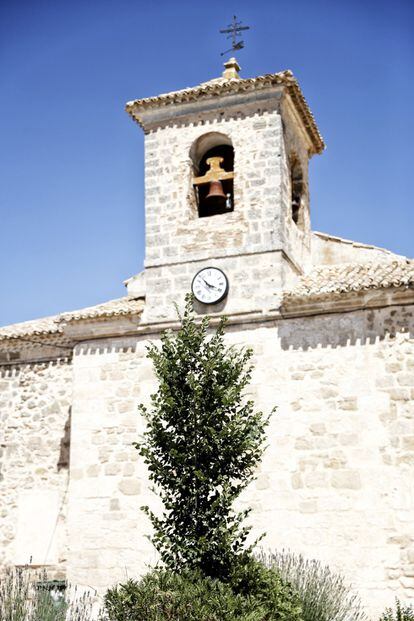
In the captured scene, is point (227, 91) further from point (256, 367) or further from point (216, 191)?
point (256, 367)

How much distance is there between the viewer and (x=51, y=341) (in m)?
14.2

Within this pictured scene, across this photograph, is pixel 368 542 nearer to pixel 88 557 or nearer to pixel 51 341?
pixel 88 557

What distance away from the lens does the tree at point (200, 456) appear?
828 centimetres

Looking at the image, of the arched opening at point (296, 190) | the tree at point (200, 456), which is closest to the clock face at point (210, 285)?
the arched opening at point (296, 190)

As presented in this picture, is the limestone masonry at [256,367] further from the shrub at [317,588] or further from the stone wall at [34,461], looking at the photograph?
the shrub at [317,588]

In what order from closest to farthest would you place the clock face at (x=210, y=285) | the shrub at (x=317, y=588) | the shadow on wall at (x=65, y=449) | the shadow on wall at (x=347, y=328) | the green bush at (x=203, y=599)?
the green bush at (x=203, y=599) < the shrub at (x=317, y=588) < the shadow on wall at (x=347, y=328) < the clock face at (x=210, y=285) < the shadow on wall at (x=65, y=449)

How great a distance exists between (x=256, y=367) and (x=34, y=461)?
4.21m

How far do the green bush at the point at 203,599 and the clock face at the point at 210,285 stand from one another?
15.6ft

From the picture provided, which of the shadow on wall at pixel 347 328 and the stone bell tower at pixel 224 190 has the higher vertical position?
the stone bell tower at pixel 224 190

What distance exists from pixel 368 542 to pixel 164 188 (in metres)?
6.10

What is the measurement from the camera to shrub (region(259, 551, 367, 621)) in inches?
389

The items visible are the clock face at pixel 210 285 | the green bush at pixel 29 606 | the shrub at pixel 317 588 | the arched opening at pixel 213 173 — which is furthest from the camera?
the arched opening at pixel 213 173

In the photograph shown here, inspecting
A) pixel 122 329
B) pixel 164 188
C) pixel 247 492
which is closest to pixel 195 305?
pixel 122 329

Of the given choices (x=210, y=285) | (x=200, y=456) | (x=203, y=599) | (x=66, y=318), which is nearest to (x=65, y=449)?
(x=66, y=318)
